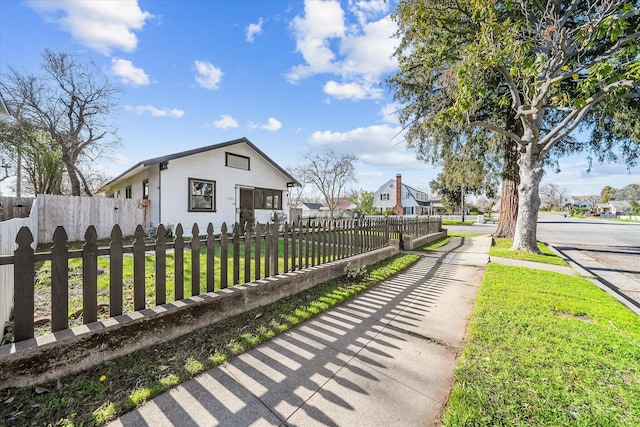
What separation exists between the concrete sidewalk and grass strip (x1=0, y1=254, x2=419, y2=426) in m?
0.12

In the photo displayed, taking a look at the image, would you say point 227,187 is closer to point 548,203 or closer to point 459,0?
point 459,0

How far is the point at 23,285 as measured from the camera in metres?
2.09

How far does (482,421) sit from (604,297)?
5.06m

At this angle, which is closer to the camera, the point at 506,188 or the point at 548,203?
the point at 506,188

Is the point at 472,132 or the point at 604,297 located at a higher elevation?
the point at 472,132

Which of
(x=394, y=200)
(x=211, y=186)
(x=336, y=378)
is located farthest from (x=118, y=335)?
(x=394, y=200)

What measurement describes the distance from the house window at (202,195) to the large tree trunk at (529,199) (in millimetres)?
12856

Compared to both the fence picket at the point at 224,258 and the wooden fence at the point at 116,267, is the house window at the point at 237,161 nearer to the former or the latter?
the wooden fence at the point at 116,267

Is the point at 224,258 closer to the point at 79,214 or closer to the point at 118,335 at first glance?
the point at 118,335

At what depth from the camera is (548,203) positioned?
91.4 meters

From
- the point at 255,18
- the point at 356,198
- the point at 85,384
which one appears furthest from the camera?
the point at 356,198

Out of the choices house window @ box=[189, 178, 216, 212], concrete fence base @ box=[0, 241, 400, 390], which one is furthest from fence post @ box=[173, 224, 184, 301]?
house window @ box=[189, 178, 216, 212]

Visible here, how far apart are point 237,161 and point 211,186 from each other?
1979mm

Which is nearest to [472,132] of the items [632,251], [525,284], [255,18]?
[632,251]
